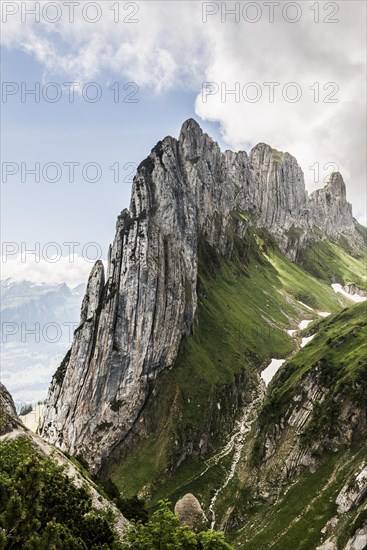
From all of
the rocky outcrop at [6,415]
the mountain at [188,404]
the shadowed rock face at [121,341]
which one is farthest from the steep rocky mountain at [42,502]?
the shadowed rock face at [121,341]

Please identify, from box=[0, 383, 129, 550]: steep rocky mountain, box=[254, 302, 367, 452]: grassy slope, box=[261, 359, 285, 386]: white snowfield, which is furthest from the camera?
box=[261, 359, 285, 386]: white snowfield

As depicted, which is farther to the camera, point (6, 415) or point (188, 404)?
point (188, 404)

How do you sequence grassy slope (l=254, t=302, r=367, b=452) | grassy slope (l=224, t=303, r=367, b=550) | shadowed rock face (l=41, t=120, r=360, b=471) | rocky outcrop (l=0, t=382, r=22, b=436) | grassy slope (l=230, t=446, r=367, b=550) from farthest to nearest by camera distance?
1. shadowed rock face (l=41, t=120, r=360, b=471)
2. grassy slope (l=254, t=302, r=367, b=452)
3. grassy slope (l=224, t=303, r=367, b=550)
4. grassy slope (l=230, t=446, r=367, b=550)
5. rocky outcrop (l=0, t=382, r=22, b=436)

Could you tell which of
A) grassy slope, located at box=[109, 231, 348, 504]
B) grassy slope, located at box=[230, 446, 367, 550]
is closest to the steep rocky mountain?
grassy slope, located at box=[230, 446, 367, 550]

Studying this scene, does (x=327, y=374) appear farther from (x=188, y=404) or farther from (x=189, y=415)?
(x=188, y=404)

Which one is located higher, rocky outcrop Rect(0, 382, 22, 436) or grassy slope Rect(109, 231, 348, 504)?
rocky outcrop Rect(0, 382, 22, 436)

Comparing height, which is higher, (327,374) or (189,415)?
(327,374)

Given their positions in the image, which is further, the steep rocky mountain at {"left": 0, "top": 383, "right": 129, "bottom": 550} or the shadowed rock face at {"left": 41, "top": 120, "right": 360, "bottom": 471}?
the shadowed rock face at {"left": 41, "top": 120, "right": 360, "bottom": 471}

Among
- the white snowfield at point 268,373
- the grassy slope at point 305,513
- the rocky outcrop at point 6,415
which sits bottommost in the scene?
the grassy slope at point 305,513

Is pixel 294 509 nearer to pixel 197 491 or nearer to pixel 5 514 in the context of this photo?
pixel 197 491

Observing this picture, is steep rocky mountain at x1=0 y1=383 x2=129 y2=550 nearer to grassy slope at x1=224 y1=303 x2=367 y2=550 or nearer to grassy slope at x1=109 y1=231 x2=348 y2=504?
grassy slope at x1=224 y1=303 x2=367 y2=550

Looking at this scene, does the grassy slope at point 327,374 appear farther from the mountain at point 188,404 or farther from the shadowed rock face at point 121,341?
the shadowed rock face at point 121,341

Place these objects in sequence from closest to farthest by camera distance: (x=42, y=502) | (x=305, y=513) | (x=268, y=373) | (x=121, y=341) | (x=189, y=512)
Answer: (x=42, y=502) < (x=189, y=512) < (x=305, y=513) < (x=121, y=341) < (x=268, y=373)

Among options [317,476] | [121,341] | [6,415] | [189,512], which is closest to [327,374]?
[317,476]
